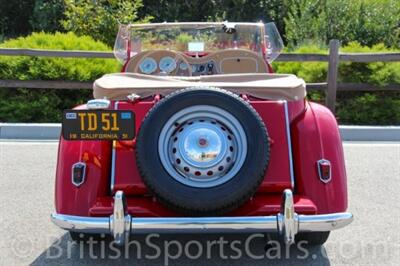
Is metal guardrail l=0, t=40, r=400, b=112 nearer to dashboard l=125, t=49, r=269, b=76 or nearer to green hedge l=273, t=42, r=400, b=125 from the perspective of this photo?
green hedge l=273, t=42, r=400, b=125

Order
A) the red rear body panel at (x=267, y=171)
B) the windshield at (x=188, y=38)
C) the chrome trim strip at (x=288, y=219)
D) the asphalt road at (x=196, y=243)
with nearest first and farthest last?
1. the chrome trim strip at (x=288, y=219)
2. the red rear body panel at (x=267, y=171)
3. the asphalt road at (x=196, y=243)
4. the windshield at (x=188, y=38)

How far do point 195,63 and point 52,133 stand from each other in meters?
3.68

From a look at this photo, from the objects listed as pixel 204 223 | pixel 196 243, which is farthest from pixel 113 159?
pixel 196 243

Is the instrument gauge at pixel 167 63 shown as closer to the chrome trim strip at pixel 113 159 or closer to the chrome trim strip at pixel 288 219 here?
the chrome trim strip at pixel 113 159

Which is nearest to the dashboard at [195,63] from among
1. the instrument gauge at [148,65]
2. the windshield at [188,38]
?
the instrument gauge at [148,65]

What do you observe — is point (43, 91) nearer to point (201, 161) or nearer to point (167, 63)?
point (167, 63)

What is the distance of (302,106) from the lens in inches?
162

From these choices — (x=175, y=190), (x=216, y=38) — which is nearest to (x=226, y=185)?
(x=175, y=190)

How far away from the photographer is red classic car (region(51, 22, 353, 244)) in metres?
3.48

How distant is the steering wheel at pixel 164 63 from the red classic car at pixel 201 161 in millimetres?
1108

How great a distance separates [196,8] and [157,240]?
13377 millimetres

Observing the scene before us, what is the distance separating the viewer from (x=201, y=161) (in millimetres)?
3570

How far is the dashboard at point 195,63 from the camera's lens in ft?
17.6

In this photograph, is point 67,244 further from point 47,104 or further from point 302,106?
point 47,104
